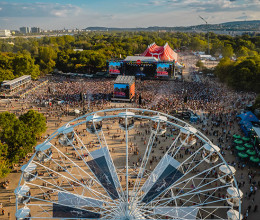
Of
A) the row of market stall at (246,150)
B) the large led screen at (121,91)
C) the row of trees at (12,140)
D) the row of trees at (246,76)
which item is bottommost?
the row of market stall at (246,150)

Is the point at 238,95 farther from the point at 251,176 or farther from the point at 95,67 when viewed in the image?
the point at 95,67

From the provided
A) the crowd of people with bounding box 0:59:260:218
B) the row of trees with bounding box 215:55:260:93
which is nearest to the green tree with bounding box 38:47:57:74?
the crowd of people with bounding box 0:59:260:218

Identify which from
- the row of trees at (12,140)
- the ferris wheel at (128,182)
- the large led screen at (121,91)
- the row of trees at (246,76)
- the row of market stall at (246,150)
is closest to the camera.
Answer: the ferris wheel at (128,182)

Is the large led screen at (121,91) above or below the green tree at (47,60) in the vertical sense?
below

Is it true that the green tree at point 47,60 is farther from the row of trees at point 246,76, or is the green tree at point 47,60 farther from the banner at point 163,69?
the row of trees at point 246,76

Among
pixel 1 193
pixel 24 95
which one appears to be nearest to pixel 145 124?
pixel 1 193

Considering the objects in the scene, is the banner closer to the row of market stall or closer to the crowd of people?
the crowd of people

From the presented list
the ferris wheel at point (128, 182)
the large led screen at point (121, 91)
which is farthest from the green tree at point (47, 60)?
the ferris wheel at point (128, 182)
